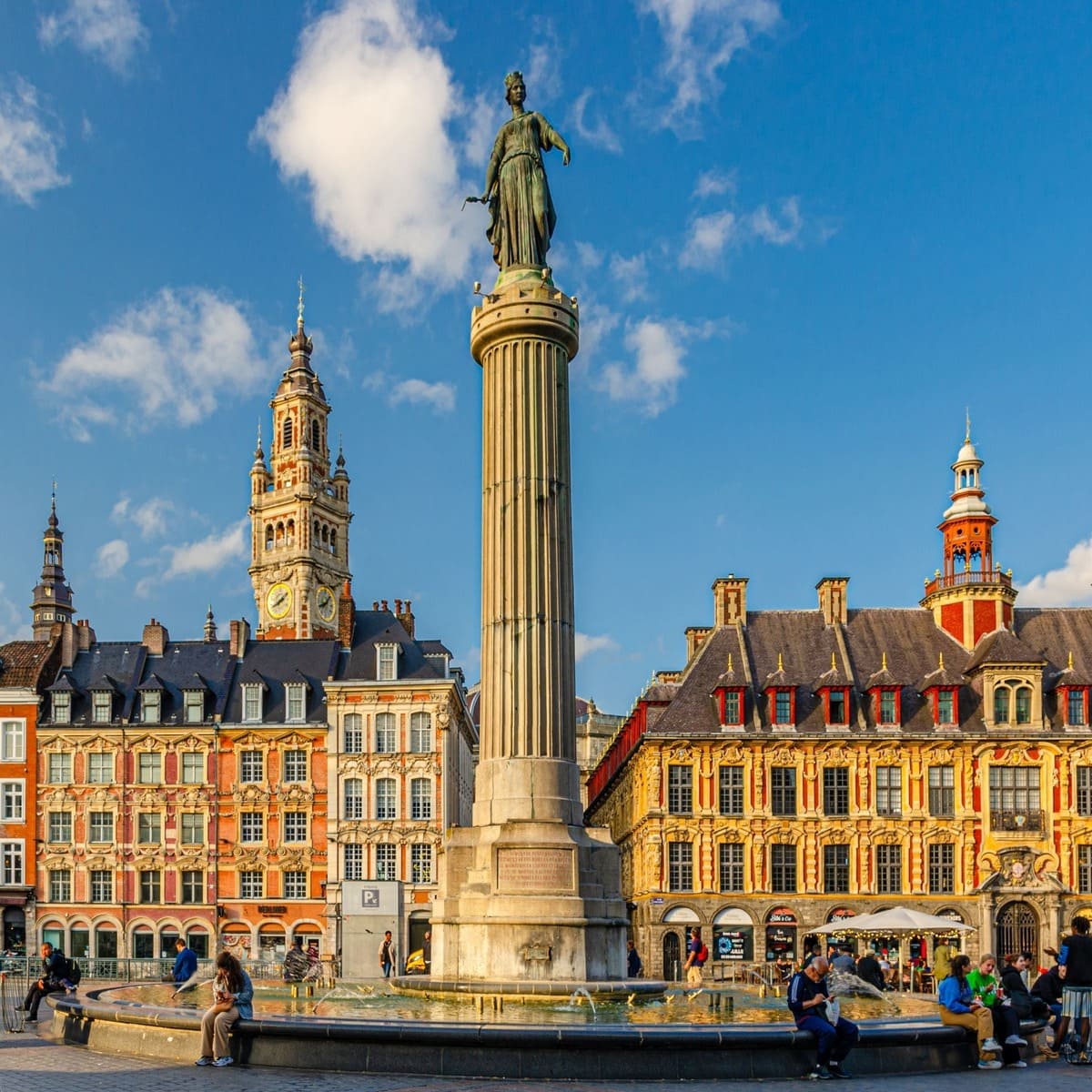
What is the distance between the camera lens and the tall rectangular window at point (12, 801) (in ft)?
175

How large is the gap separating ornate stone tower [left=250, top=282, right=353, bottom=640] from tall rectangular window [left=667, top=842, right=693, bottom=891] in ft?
189

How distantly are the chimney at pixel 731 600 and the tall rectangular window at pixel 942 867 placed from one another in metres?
10.6

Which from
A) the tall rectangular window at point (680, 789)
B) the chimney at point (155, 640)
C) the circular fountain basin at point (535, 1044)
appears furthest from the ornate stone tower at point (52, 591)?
the circular fountain basin at point (535, 1044)

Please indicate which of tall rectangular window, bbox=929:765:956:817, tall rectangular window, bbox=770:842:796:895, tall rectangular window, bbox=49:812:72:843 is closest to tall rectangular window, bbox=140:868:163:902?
tall rectangular window, bbox=49:812:72:843

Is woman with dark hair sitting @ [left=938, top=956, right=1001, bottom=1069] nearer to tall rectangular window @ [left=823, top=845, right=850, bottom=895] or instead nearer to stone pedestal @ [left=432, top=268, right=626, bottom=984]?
stone pedestal @ [left=432, top=268, right=626, bottom=984]

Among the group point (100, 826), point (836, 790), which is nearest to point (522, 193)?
point (836, 790)

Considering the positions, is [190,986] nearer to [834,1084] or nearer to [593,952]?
A: [593,952]

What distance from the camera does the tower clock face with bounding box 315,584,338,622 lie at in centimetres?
10488

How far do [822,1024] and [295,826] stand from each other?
41.0 metres

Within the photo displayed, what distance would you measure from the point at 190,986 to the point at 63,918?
3566cm

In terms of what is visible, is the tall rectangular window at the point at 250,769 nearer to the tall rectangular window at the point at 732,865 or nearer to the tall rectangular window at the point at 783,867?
the tall rectangular window at the point at 732,865

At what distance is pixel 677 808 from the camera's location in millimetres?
48688

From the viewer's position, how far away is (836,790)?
48750 millimetres

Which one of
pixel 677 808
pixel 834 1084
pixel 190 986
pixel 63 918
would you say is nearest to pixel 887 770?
pixel 677 808
